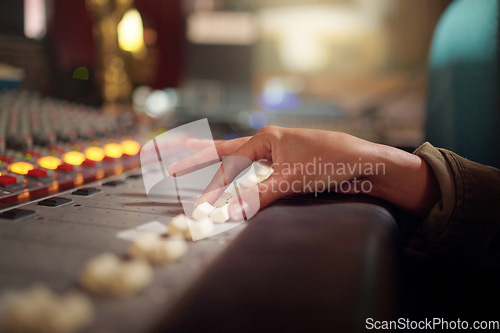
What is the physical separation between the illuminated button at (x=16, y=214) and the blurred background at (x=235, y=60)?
105 centimetres

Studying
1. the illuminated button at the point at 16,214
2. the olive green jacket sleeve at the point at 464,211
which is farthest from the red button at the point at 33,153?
the olive green jacket sleeve at the point at 464,211

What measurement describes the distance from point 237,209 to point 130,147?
1.95 feet

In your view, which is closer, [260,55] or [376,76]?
[376,76]

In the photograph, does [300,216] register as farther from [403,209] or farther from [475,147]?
[475,147]

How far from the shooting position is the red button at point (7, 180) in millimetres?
572

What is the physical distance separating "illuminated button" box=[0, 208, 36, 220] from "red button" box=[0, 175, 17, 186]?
133 millimetres

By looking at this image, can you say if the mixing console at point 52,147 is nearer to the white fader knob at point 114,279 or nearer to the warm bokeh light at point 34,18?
the white fader knob at point 114,279

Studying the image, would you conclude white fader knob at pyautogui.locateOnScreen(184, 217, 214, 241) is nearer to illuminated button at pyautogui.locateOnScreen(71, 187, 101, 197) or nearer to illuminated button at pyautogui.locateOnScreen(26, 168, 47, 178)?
illuminated button at pyautogui.locateOnScreen(71, 187, 101, 197)

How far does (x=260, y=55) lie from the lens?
4.04 m

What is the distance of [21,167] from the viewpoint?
2.19ft

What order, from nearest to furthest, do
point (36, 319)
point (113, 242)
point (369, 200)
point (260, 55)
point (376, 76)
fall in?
1. point (36, 319)
2. point (113, 242)
3. point (369, 200)
4. point (376, 76)
5. point (260, 55)

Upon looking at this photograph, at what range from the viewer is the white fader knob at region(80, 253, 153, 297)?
0.28 m

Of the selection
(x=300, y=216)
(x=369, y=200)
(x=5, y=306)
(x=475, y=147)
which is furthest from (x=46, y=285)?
(x=475, y=147)

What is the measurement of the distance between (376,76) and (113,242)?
383cm
